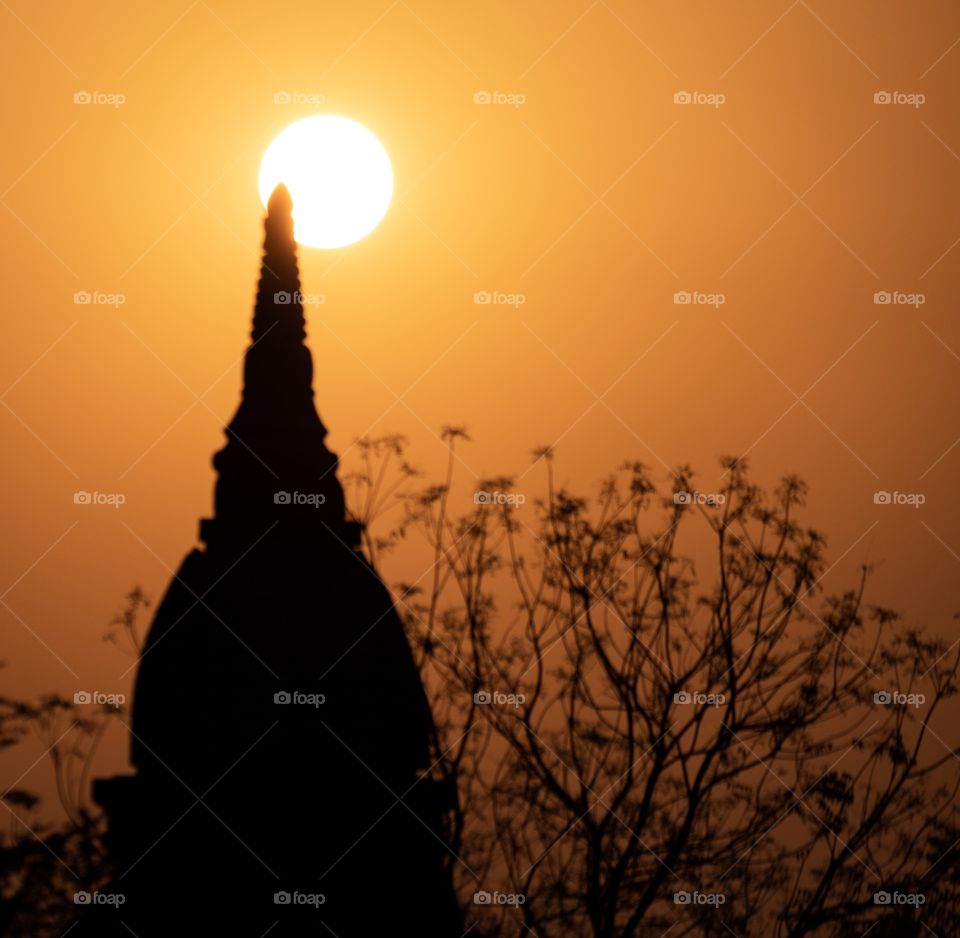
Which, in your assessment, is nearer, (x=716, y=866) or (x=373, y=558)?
(x=716, y=866)

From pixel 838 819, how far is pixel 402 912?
4.84 metres

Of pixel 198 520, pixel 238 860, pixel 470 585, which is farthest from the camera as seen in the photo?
pixel 198 520

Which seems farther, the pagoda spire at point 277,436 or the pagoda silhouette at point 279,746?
the pagoda spire at point 277,436

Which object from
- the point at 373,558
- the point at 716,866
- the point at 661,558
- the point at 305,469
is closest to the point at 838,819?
the point at 716,866

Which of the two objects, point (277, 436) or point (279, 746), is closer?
point (279, 746)

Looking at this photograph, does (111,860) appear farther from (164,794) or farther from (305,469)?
(305,469)

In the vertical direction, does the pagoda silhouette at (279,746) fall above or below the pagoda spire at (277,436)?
below

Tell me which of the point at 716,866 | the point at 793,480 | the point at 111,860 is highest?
the point at 793,480

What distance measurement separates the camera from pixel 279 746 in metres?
14.8

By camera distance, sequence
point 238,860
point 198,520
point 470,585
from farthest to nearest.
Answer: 1. point 198,520
2. point 470,585
3. point 238,860

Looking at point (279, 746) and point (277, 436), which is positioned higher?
point (277, 436)

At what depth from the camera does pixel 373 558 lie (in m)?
16.0

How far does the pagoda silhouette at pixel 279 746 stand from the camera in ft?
47.2

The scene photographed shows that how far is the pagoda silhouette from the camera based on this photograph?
14391 mm
